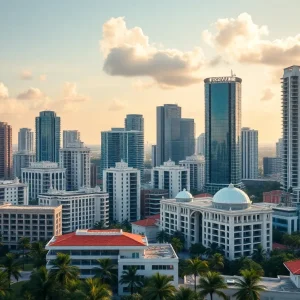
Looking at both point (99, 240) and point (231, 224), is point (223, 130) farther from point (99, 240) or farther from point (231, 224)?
point (99, 240)

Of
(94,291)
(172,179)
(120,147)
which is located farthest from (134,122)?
(94,291)

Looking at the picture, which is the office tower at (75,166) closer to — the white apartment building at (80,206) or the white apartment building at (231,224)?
the white apartment building at (80,206)

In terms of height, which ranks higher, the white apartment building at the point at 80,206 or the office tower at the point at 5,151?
the office tower at the point at 5,151

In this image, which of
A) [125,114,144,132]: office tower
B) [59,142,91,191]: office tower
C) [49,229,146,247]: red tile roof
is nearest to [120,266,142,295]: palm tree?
[49,229,146,247]: red tile roof

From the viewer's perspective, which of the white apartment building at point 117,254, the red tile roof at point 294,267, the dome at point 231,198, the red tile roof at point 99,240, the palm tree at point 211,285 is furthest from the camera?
the dome at point 231,198

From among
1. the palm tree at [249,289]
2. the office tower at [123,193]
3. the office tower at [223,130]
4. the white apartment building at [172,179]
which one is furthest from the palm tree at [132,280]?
the office tower at [223,130]

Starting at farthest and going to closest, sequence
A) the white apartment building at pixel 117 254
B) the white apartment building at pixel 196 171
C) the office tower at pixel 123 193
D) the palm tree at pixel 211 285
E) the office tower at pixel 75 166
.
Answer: the white apartment building at pixel 196 171, the office tower at pixel 75 166, the office tower at pixel 123 193, the white apartment building at pixel 117 254, the palm tree at pixel 211 285
